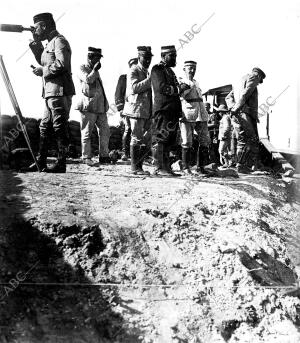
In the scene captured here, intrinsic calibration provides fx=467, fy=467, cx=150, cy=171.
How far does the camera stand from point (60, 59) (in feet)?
19.7

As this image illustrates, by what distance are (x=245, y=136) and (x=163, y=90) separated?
89.5 inches

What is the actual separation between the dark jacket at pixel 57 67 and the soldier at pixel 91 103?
4.44ft

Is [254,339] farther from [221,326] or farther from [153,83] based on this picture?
[153,83]

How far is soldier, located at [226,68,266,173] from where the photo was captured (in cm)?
797

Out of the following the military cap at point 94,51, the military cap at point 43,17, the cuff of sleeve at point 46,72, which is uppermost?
the military cap at point 43,17

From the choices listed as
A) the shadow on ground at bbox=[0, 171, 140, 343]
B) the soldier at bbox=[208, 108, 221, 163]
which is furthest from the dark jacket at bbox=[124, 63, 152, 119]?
the soldier at bbox=[208, 108, 221, 163]

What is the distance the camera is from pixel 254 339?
3.83 metres

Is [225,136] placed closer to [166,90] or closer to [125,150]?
[125,150]

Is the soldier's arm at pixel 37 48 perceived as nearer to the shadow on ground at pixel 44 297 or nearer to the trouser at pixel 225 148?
the shadow on ground at pixel 44 297

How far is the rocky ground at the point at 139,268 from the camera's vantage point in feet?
12.0

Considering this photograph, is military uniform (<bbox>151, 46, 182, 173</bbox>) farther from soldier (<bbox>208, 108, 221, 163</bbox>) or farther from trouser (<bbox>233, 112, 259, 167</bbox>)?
soldier (<bbox>208, 108, 221, 163</bbox>)

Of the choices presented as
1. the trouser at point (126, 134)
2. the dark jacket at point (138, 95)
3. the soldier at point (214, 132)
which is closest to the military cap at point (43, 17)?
the dark jacket at point (138, 95)

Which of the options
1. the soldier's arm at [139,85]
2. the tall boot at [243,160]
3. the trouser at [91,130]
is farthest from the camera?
the tall boot at [243,160]

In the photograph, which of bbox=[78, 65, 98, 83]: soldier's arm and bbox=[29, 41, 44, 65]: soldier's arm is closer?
bbox=[29, 41, 44, 65]: soldier's arm
